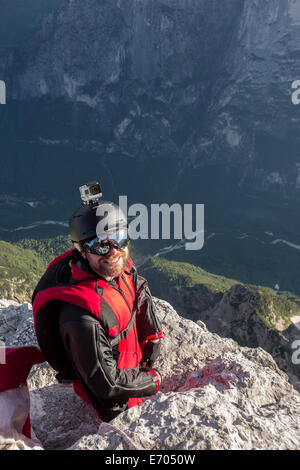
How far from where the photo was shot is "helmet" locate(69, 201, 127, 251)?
5.82 meters

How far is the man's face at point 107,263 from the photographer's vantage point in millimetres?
5805

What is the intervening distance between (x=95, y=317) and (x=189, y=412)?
2.11 metres

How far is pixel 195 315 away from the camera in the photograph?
6519 centimetres

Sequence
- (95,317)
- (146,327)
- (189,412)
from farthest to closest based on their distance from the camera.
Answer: (146,327), (189,412), (95,317)

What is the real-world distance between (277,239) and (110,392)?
16275cm

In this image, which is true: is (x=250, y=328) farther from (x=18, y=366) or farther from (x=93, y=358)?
(x=93, y=358)

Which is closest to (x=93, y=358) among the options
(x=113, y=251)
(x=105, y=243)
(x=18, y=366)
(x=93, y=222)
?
(x=18, y=366)

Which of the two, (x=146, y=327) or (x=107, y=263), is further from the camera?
(x=146, y=327)

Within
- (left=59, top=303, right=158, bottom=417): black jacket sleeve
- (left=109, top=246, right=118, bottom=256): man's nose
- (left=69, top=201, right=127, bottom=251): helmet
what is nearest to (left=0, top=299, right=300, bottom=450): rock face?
(left=59, top=303, right=158, bottom=417): black jacket sleeve

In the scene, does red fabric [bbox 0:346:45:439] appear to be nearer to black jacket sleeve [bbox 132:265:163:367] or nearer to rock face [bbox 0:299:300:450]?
rock face [bbox 0:299:300:450]

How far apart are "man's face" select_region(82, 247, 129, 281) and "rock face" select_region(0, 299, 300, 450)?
2224 millimetres

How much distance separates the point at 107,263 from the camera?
19.1ft

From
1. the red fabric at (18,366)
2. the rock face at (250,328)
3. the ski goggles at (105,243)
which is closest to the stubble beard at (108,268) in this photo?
the ski goggles at (105,243)
